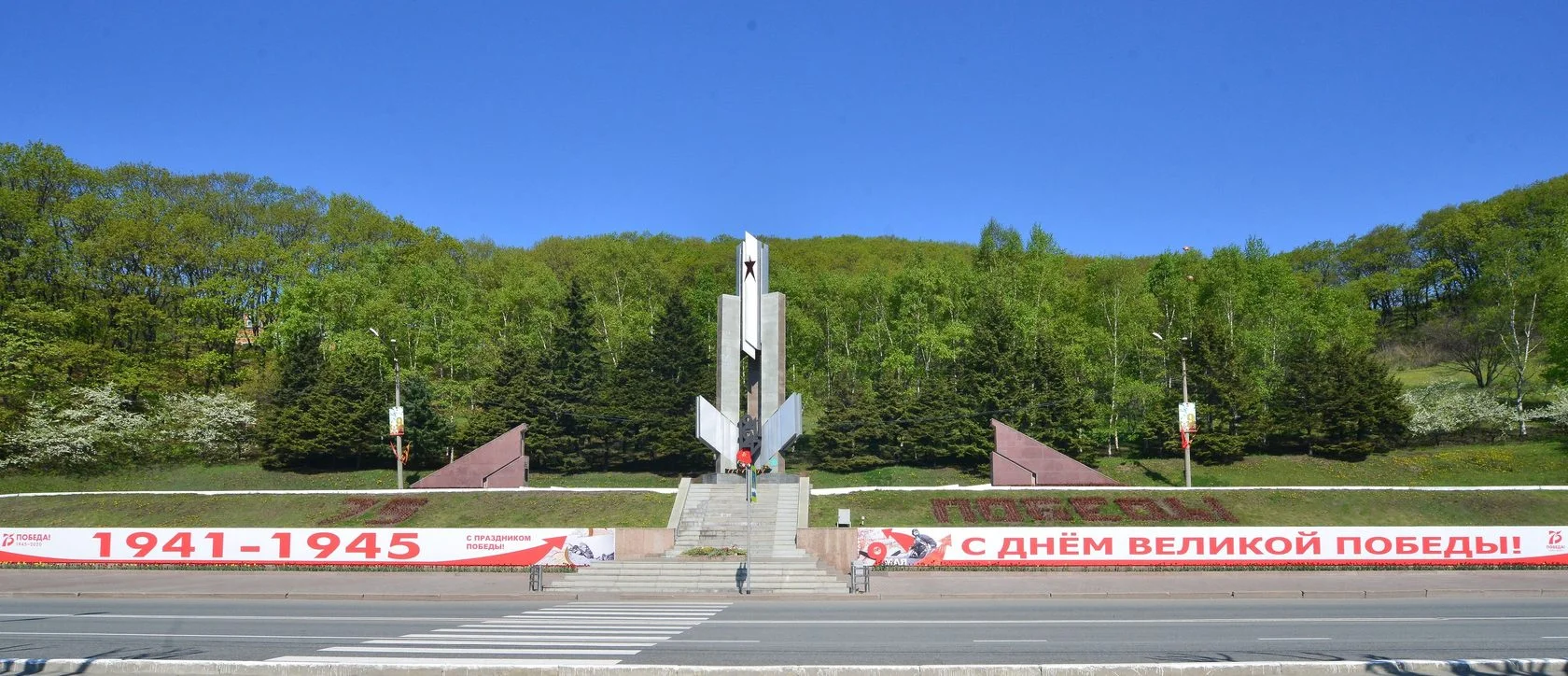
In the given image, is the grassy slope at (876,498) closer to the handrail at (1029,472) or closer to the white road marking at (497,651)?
the handrail at (1029,472)

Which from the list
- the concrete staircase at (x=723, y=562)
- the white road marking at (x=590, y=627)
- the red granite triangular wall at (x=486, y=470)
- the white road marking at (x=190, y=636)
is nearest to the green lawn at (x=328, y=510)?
Result: the concrete staircase at (x=723, y=562)

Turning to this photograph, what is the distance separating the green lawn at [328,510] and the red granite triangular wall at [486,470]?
11.9ft

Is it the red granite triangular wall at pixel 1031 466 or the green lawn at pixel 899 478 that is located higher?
the red granite triangular wall at pixel 1031 466

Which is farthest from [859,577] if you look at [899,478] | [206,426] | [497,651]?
[206,426]

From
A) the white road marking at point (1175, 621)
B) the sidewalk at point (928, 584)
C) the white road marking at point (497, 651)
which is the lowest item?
the sidewalk at point (928, 584)

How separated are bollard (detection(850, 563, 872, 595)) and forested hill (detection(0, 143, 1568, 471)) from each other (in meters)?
24.9

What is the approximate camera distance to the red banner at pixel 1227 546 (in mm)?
30094

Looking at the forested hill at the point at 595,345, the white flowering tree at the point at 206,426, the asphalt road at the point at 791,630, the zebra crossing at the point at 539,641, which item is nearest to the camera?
the zebra crossing at the point at 539,641

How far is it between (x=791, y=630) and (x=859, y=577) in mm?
8752

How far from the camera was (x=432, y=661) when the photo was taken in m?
15.2

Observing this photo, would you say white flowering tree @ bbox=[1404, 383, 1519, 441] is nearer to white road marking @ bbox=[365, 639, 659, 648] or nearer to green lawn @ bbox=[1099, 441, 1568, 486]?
green lawn @ bbox=[1099, 441, 1568, 486]

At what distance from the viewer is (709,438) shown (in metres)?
35.7

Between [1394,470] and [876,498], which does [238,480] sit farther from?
[1394,470]

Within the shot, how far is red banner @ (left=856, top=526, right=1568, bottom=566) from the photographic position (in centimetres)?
3009
